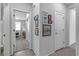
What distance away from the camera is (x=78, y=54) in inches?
51.0

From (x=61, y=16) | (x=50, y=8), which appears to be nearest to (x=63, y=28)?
(x=61, y=16)

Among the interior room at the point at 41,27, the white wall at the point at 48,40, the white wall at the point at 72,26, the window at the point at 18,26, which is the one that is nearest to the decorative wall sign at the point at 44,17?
the interior room at the point at 41,27

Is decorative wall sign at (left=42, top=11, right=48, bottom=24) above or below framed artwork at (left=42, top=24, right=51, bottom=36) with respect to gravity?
above

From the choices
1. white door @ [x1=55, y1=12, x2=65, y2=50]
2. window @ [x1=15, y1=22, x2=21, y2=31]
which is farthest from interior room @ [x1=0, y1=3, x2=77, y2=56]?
window @ [x1=15, y1=22, x2=21, y2=31]

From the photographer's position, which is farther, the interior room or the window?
the window

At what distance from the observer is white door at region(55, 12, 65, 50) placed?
3043 millimetres

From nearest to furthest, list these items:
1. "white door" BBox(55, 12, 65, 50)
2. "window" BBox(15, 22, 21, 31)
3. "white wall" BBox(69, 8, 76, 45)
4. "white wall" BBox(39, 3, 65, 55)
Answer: "white wall" BBox(39, 3, 65, 55)
"white door" BBox(55, 12, 65, 50)
"white wall" BBox(69, 8, 76, 45)
"window" BBox(15, 22, 21, 31)

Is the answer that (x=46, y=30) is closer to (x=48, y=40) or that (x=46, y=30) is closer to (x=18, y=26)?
(x=48, y=40)

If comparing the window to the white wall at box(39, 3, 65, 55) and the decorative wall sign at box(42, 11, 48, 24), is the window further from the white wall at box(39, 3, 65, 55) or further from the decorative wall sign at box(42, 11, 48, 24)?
the decorative wall sign at box(42, 11, 48, 24)

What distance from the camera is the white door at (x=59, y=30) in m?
3.04

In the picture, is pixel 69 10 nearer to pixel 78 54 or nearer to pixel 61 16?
pixel 61 16

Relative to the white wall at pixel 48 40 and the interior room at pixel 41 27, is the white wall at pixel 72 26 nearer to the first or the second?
the interior room at pixel 41 27

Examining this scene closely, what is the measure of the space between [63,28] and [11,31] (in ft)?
7.36

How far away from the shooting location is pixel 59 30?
3254 mm
